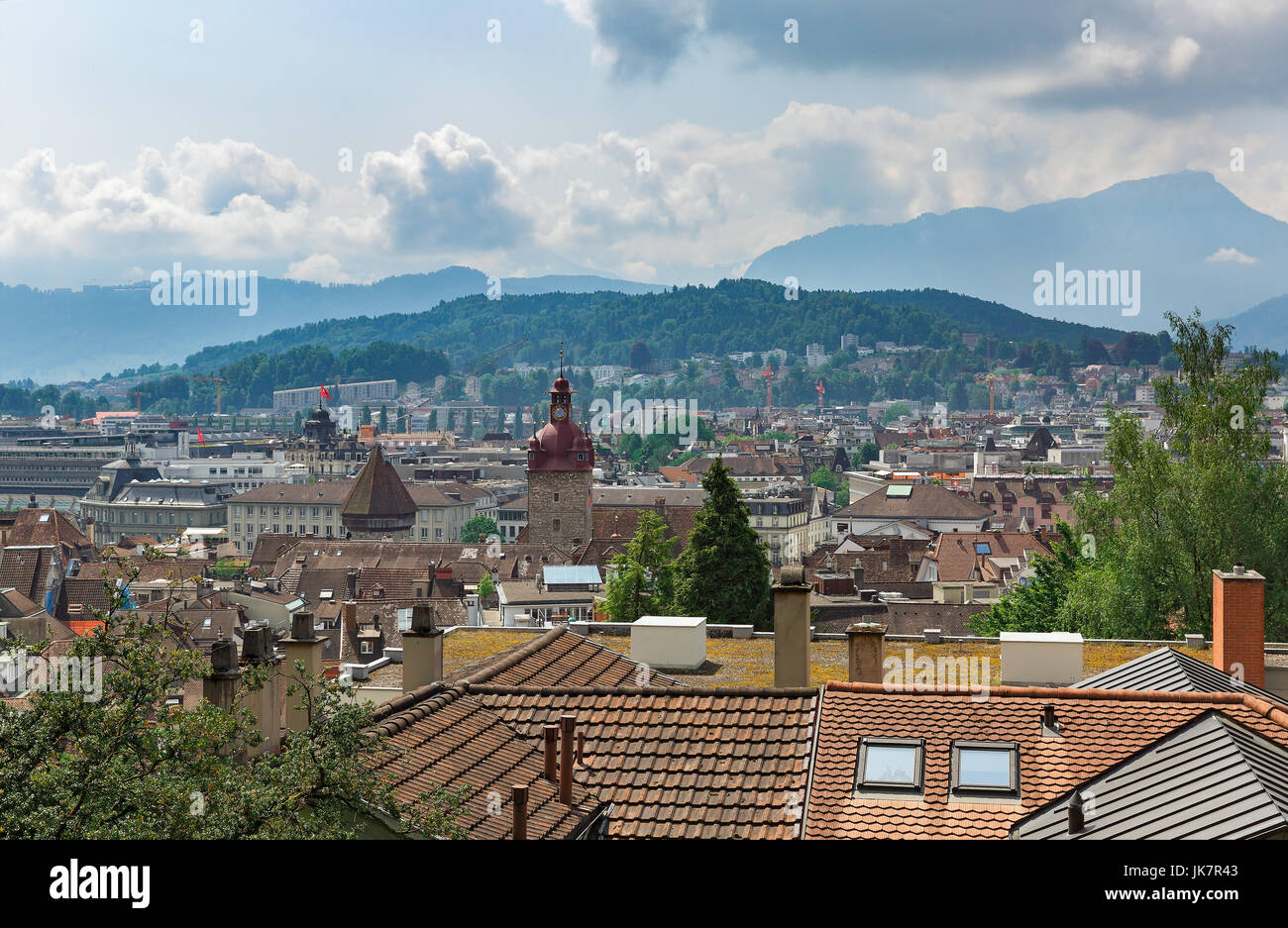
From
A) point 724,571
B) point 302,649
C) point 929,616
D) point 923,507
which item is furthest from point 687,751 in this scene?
point 923,507

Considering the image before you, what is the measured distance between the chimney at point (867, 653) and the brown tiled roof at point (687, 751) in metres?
1.58

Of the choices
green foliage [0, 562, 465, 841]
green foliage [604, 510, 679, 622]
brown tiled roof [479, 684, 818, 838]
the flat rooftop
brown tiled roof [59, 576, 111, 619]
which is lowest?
brown tiled roof [59, 576, 111, 619]

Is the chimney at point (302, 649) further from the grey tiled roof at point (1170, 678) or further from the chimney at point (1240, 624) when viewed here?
the chimney at point (1240, 624)

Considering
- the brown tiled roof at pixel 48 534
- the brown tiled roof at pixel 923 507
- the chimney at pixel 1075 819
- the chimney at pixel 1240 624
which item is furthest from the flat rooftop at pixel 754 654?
the brown tiled roof at pixel 923 507

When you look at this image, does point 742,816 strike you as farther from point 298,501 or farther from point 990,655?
point 298,501

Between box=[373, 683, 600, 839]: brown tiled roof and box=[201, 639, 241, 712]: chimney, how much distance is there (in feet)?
2.62

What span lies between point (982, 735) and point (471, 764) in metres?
3.00

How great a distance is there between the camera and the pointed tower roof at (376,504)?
316ft

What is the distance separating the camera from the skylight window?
8.38 metres

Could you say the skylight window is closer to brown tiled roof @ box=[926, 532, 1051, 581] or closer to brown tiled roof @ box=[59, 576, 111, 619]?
brown tiled roof @ box=[59, 576, 111, 619]

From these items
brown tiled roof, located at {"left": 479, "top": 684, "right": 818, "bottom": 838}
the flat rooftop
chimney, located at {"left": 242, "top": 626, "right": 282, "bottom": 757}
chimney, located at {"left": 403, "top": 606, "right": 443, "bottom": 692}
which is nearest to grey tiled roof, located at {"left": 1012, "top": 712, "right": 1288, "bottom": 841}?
brown tiled roof, located at {"left": 479, "top": 684, "right": 818, "bottom": 838}

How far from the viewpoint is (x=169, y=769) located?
6207 millimetres

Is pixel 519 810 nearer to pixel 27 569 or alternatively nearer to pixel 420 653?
pixel 420 653
